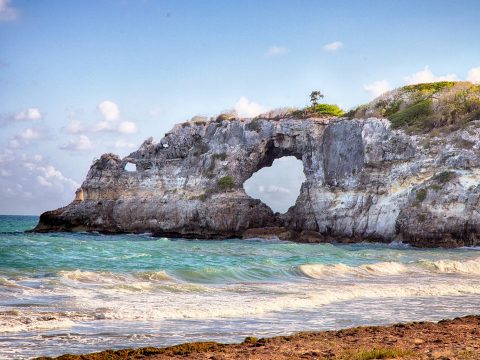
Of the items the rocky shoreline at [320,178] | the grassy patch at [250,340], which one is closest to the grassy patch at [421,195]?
the rocky shoreline at [320,178]

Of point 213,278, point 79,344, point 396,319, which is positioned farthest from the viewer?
point 213,278

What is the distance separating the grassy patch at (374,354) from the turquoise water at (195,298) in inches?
84.9

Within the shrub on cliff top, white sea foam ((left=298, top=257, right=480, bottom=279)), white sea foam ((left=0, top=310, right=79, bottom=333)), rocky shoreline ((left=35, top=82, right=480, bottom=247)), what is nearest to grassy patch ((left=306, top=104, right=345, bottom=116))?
the shrub on cliff top

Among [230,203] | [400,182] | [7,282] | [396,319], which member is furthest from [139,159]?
[396,319]

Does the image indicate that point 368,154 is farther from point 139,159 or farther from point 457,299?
point 457,299

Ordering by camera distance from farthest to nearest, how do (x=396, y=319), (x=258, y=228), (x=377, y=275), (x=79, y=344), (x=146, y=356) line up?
(x=258, y=228)
(x=377, y=275)
(x=396, y=319)
(x=79, y=344)
(x=146, y=356)

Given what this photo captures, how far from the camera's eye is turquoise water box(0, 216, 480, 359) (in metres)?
9.84

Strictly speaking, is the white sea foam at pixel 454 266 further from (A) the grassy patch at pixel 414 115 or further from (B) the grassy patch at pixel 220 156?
(B) the grassy patch at pixel 220 156

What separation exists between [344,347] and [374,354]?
2.23 ft

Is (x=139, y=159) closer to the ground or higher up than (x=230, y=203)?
higher up

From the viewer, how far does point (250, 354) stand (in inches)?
318

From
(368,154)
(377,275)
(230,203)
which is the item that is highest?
(368,154)

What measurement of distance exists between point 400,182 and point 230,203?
13.8 m

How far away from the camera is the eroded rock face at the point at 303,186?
1532 inches
